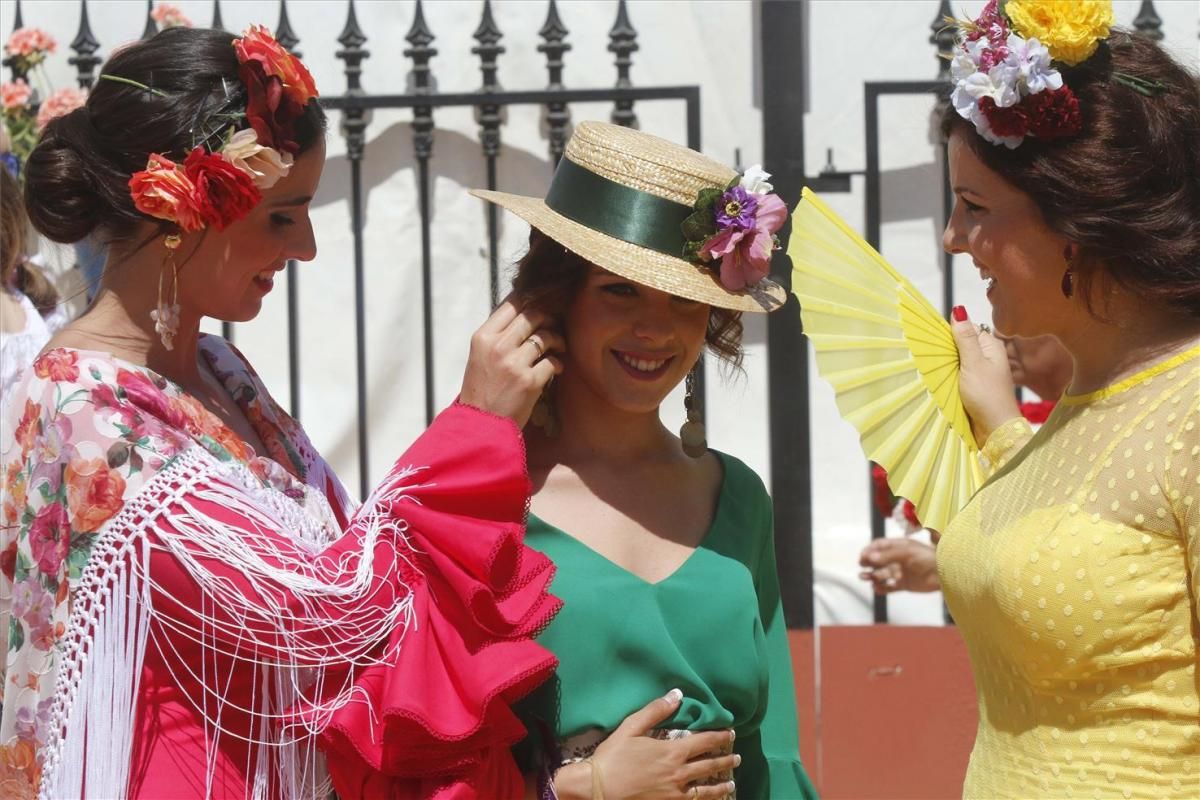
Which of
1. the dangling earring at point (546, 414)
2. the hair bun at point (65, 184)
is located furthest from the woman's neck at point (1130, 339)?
the hair bun at point (65, 184)

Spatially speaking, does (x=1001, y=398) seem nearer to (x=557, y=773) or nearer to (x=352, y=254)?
(x=557, y=773)

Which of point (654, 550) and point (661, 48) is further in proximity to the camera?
point (661, 48)

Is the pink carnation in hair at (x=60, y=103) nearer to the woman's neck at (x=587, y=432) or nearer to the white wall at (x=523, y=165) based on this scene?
the white wall at (x=523, y=165)

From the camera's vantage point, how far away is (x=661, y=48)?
4875 millimetres

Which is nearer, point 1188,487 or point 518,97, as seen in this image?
point 1188,487

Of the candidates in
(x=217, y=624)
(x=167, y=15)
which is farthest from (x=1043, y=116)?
(x=167, y=15)

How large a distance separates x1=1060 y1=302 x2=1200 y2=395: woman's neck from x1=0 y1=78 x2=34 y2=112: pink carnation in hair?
144 inches

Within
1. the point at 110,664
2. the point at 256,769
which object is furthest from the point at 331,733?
the point at 110,664

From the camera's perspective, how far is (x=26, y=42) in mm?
4742

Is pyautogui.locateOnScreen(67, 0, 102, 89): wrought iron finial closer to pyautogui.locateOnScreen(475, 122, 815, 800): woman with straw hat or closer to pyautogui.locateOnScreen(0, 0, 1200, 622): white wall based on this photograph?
pyautogui.locateOnScreen(0, 0, 1200, 622): white wall

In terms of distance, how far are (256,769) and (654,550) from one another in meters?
0.71

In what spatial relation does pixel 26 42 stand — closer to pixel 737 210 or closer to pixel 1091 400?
pixel 737 210

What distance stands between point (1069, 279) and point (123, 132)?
4.61 feet

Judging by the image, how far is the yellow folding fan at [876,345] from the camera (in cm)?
268
